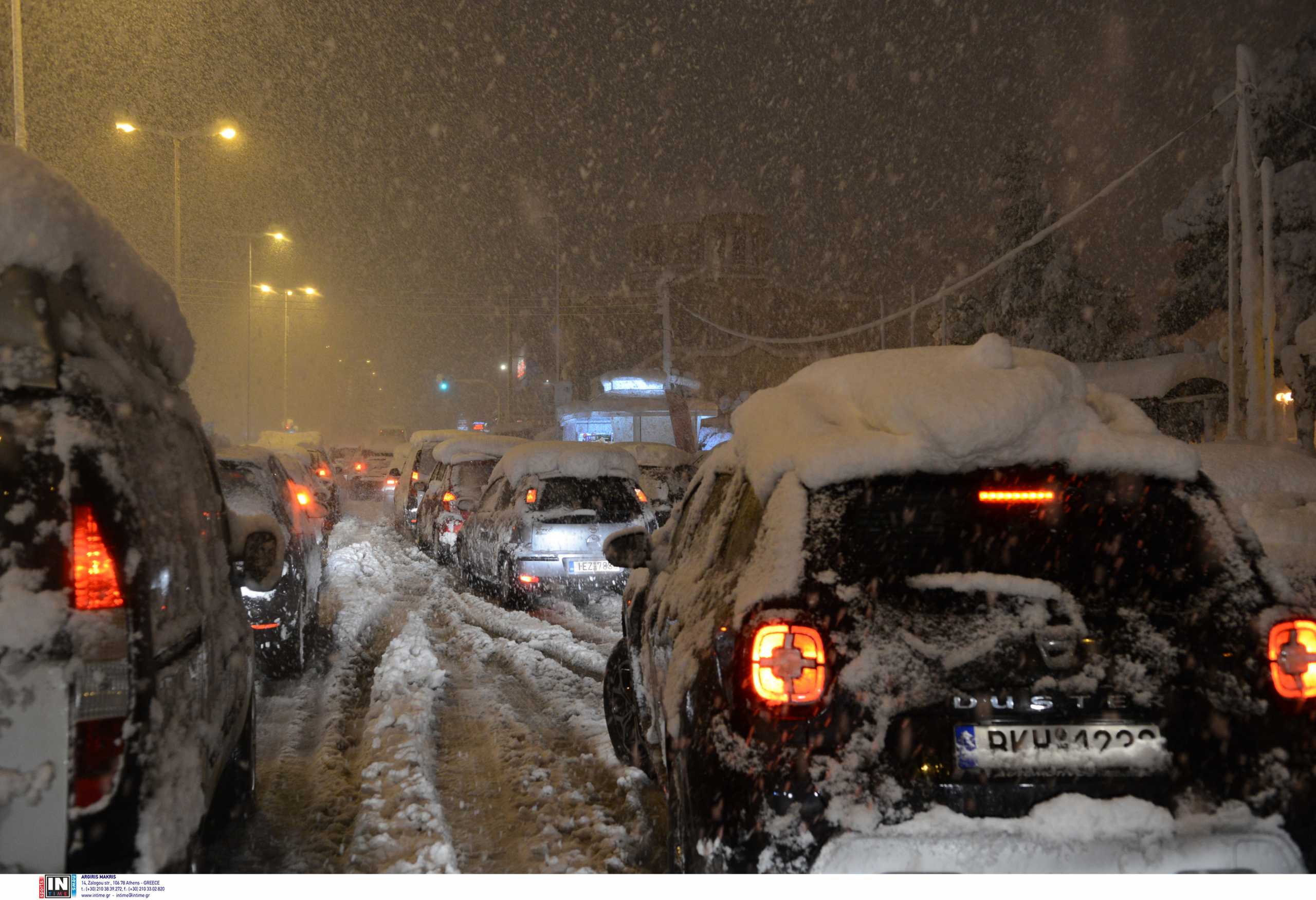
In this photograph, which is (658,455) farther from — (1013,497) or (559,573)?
(1013,497)

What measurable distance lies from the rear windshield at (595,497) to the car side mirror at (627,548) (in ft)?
22.7

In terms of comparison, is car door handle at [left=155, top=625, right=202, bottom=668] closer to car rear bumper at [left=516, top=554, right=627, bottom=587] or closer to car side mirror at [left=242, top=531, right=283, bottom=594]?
car side mirror at [left=242, top=531, right=283, bottom=594]

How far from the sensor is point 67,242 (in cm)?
300

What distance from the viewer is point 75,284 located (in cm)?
310

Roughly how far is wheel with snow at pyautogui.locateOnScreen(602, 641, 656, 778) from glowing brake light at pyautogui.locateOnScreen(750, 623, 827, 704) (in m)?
2.16

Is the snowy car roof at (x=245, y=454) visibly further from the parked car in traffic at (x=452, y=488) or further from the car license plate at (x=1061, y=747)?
the car license plate at (x=1061, y=747)

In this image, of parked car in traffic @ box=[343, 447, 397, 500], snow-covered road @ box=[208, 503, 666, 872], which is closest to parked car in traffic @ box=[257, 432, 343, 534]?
parked car in traffic @ box=[343, 447, 397, 500]

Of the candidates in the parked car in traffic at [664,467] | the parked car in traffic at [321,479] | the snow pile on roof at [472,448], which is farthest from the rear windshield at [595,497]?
the parked car in traffic at [664,467]

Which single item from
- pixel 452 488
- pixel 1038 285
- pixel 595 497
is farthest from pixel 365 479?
pixel 595 497

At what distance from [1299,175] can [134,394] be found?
2996 centimetres

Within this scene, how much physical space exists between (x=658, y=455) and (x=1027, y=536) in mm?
20581

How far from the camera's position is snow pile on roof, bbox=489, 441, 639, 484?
41.2ft

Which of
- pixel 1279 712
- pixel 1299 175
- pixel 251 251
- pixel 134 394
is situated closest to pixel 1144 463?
pixel 1279 712
